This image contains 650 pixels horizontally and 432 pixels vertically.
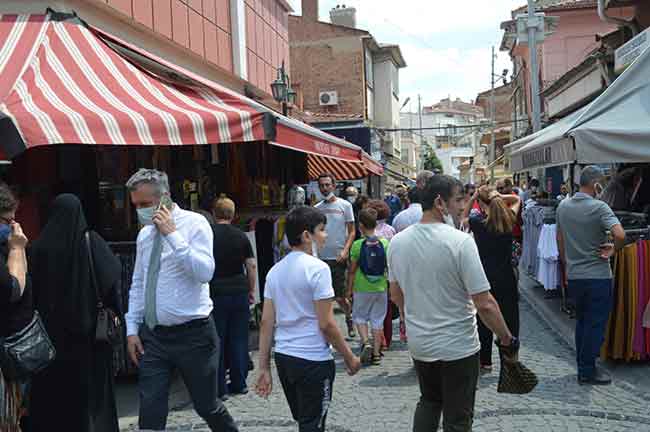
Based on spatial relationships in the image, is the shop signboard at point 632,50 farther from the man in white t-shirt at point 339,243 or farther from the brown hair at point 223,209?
the brown hair at point 223,209

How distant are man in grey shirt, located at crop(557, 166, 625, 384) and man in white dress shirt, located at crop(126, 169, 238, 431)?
3.54 metres

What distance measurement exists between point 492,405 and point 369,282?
1996mm

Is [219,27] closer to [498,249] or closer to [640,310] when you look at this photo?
[498,249]

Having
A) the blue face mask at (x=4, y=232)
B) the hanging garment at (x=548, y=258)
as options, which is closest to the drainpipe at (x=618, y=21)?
the hanging garment at (x=548, y=258)

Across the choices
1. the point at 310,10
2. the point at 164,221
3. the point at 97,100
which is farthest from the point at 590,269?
the point at 310,10

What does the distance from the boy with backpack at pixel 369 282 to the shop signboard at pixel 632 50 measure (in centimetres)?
525

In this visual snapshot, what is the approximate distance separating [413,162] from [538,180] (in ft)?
193

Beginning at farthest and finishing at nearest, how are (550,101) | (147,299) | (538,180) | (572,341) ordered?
1. (550,101)
2. (538,180)
3. (572,341)
4. (147,299)

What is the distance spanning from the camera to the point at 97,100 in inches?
236

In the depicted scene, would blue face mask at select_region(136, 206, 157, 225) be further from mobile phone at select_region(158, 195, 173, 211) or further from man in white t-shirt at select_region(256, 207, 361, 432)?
man in white t-shirt at select_region(256, 207, 361, 432)

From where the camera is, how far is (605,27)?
28.6m

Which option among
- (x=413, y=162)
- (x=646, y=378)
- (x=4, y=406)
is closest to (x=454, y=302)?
(x=4, y=406)

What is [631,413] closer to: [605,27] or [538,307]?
[538,307]

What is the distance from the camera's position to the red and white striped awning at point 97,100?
5.24 m
